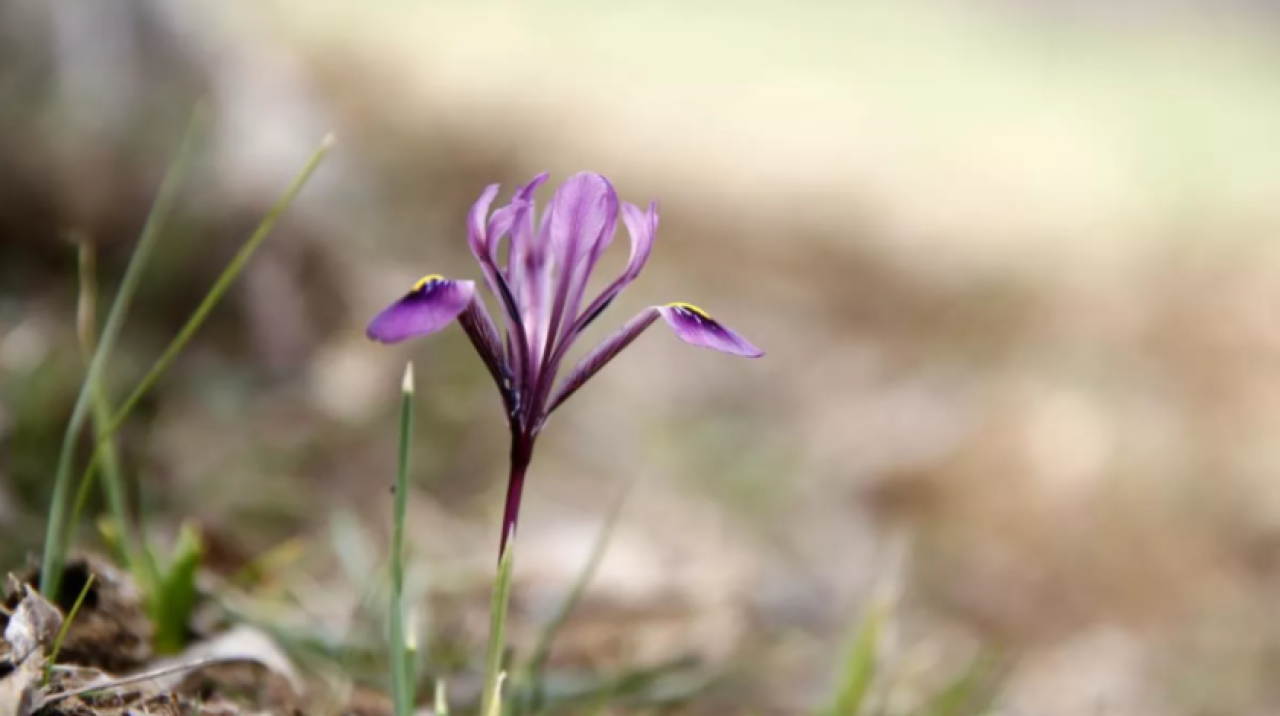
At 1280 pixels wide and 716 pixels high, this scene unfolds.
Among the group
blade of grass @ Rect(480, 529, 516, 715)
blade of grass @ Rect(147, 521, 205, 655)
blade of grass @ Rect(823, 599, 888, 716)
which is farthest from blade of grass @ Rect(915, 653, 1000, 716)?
blade of grass @ Rect(147, 521, 205, 655)

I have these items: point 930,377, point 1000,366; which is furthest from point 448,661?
point 1000,366

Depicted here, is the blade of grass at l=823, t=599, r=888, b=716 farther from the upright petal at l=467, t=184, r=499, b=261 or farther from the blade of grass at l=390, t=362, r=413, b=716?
the upright petal at l=467, t=184, r=499, b=261

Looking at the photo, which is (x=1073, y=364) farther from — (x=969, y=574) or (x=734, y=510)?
(x=734, y=510)

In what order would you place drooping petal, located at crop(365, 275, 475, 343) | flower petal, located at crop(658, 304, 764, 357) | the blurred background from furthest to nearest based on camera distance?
the blurred background, flower petal, located at crop(658, 304, 764, 357), drooping petal, located at crop(365, 275, 475, 343)

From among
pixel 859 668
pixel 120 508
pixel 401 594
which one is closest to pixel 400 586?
pixel 401 594

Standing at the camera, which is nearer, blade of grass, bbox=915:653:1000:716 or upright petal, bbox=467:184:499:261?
upright petal, bbox=467:184:499:261

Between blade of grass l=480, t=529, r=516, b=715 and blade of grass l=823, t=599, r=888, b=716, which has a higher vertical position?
blade of grass l=823, t=599, r=888, b=716
